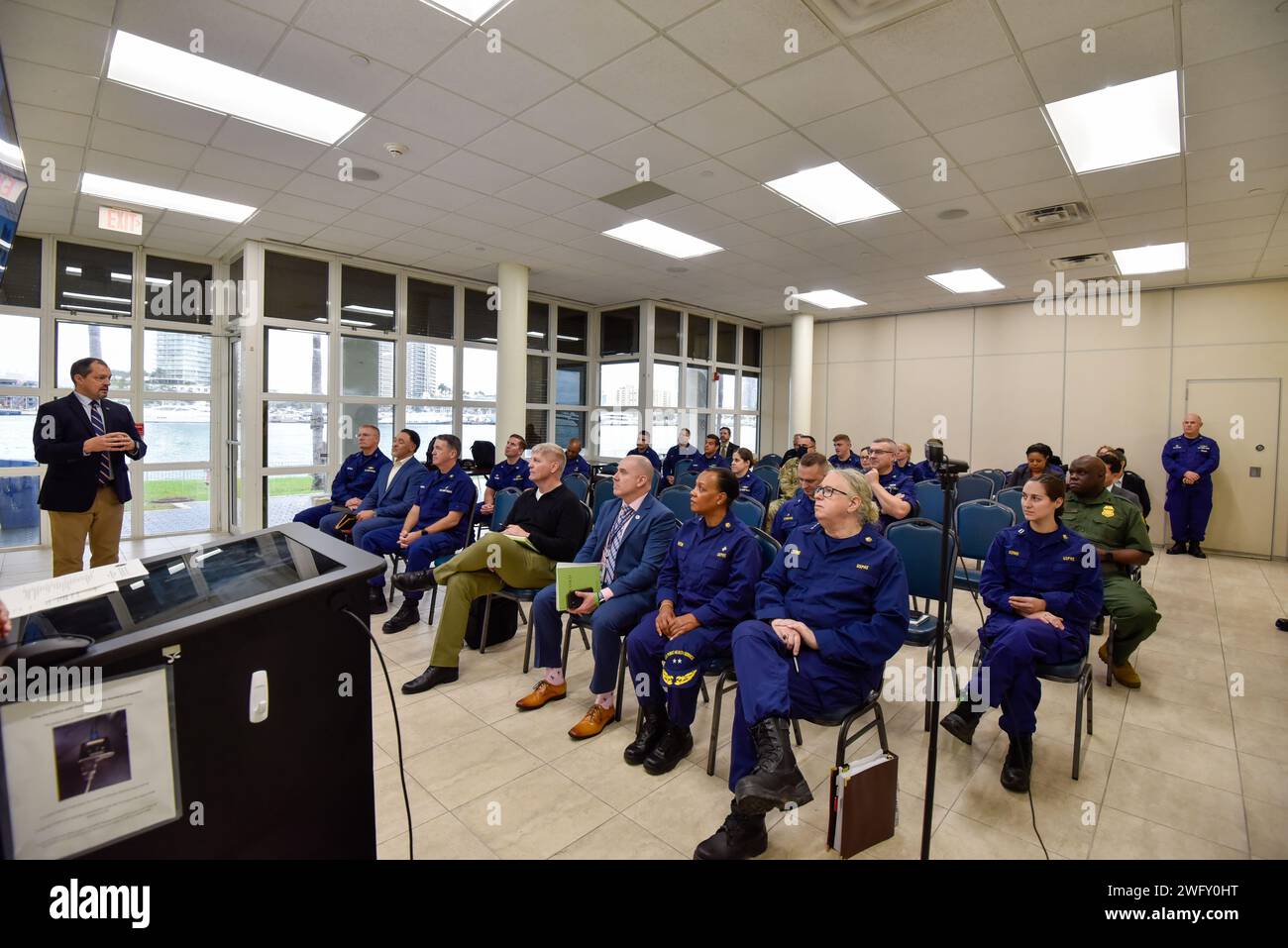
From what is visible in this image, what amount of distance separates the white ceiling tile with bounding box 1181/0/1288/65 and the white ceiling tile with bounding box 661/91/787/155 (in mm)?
2039

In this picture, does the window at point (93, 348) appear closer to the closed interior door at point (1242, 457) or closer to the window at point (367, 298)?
the window at point (367, 298)

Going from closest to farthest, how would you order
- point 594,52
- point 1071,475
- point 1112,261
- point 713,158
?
point 594,52 → point 1071,475 → point 713,158 → point 1112,261

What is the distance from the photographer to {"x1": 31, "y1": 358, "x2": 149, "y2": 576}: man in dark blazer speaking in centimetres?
407

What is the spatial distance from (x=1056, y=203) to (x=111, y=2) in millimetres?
6479

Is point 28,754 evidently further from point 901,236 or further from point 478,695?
point 901,236

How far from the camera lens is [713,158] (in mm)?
4520

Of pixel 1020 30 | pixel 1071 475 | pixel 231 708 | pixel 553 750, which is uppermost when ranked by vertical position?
pixel 1020 30

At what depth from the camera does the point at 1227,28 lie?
9.63ft

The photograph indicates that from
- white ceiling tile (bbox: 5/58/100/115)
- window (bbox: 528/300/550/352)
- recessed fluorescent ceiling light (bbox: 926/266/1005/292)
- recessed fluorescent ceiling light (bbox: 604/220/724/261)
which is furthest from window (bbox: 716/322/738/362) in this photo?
white ceiling tile (bbox: 5/58/100/115)

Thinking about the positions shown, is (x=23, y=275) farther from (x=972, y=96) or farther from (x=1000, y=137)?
(x=1000, y=137)

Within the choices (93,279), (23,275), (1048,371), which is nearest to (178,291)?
(93,279)

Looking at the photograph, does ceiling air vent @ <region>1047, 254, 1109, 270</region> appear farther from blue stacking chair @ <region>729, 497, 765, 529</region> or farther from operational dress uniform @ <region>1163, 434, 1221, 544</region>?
blue stacking chair @ <region>729, 497, 765, 529</region>

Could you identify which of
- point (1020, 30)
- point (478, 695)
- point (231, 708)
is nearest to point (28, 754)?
point (231, 708)

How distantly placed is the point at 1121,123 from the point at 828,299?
5449 mm
